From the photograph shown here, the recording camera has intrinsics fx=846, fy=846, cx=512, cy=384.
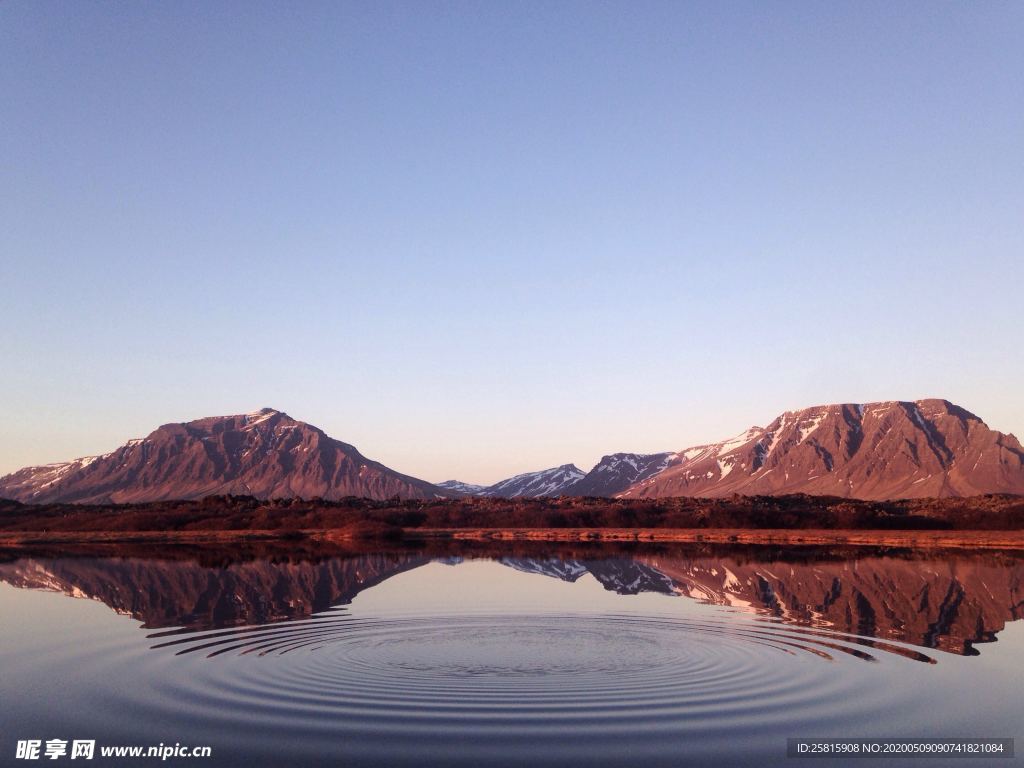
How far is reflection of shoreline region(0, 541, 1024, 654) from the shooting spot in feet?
97.2

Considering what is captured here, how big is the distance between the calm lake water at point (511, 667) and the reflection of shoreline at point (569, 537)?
34719mm

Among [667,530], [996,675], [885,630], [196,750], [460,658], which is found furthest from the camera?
[667,530]

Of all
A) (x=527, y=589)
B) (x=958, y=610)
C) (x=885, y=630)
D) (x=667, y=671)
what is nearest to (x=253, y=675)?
(x=667, y=671)

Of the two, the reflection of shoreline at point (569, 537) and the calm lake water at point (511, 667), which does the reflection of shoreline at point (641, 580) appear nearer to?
the calm lake water at point (511, 667)

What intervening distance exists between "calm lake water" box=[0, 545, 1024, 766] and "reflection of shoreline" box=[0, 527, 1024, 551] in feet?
114

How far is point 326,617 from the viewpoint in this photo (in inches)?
1155

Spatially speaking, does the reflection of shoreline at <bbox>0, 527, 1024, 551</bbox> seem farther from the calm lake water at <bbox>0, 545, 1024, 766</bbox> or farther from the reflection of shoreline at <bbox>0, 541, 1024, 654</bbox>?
the calm lake water at <bbox>0, 545, 1024, 766</bbox>

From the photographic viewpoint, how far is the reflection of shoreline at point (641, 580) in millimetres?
29625

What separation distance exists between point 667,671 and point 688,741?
5.75 meters

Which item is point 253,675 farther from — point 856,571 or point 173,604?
point 856,571

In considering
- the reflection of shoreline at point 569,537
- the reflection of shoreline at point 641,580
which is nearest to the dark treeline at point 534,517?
the reflection of shoreline at point 569,537

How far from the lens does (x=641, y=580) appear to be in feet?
144

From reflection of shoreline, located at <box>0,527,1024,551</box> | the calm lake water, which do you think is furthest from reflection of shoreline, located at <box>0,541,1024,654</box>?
reflection of shoreline, located at <box>0,527,1024,551</box>

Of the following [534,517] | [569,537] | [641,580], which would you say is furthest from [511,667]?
[534,517]
